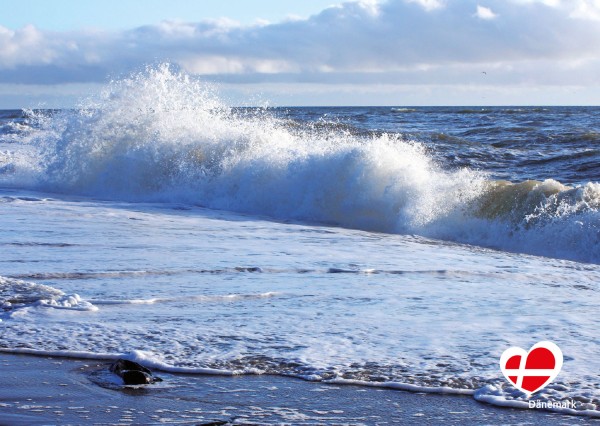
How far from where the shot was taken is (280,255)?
7.35 metres

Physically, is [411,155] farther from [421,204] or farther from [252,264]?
[252,264]

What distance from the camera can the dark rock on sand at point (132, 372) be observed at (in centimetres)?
381

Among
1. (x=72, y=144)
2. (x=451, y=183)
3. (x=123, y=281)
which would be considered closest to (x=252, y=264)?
(x=123, y=281)

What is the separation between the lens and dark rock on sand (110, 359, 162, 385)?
12.5ft

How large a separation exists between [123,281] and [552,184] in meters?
6.65

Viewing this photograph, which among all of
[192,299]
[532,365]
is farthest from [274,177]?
[532,365]

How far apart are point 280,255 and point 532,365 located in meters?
3.41

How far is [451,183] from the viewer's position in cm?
1130

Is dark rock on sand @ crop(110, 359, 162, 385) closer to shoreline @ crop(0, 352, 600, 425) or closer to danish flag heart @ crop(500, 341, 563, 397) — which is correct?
shoreline @ crop(0, 352, 600, 425)

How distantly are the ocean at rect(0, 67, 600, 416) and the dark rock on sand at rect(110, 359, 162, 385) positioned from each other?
0.20m

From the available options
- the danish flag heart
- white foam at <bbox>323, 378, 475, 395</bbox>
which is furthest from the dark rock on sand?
the danish flag heart

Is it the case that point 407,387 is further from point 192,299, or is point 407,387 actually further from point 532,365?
point 192,299

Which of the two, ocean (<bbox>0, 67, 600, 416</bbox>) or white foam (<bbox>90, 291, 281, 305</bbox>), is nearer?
ocean (<bbox>0, 67, 600, 416</bbox>)

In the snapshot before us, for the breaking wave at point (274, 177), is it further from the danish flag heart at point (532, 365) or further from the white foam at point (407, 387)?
the white foam at point (407, 387)
